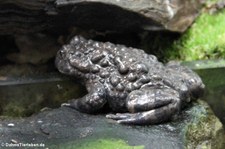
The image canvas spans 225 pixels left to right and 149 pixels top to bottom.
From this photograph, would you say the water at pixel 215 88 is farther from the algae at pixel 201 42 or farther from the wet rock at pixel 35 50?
the wet rock at pixel 35 50

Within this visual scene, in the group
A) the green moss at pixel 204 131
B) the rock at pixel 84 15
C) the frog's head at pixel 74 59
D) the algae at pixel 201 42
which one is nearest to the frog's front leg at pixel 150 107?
the green moss at pixel 204 131

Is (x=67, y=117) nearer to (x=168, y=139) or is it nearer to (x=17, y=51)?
(x=168, y=139)

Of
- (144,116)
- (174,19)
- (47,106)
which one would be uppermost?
(174,19)

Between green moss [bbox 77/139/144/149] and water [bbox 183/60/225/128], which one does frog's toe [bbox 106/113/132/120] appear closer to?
green moss [bbox 77/139/144/149]

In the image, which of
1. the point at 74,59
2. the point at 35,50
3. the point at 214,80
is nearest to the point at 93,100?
the point at 74,59

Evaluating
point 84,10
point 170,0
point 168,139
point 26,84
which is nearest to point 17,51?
point 26,84

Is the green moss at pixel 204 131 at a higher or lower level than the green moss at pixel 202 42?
lower
